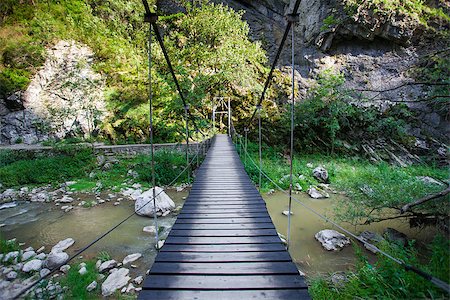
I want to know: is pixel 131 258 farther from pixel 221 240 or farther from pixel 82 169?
pixel 82 169

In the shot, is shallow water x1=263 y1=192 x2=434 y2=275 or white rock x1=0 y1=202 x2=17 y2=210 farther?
white rock x1=0 y1=202 x2=17 y2=210

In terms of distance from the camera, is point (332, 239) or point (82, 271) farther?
point (332, 239)

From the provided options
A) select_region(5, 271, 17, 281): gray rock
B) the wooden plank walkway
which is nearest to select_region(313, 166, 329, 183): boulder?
the wooden plank walkway

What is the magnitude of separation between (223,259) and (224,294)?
282mm

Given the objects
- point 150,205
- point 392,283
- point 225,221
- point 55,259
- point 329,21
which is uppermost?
point 329,21

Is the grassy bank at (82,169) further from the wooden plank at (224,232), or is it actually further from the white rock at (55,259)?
the wooden plank at (224,232)

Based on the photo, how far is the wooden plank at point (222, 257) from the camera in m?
1.36

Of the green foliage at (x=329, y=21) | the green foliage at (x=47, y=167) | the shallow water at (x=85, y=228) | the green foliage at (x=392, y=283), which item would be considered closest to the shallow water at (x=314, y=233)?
the green foliage at (x=392, y=283)

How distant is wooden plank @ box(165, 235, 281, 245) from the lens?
1.57 meters

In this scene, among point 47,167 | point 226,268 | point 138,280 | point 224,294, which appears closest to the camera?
point 224,294

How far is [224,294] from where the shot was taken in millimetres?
1099

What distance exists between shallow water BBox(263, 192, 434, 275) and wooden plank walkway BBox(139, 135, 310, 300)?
1272mm

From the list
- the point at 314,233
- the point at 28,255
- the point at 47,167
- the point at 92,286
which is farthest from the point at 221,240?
the point at 47,167

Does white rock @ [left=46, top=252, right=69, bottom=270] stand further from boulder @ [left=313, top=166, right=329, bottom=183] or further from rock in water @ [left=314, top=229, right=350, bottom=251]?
boulder @ [left=313, top=166, right=329, bottom=183]
